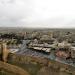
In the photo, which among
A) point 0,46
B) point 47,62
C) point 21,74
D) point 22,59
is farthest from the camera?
point 0,46

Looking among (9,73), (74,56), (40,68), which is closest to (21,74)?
(9,73)

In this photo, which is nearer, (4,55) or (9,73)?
(9,73)

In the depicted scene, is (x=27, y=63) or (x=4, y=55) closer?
(x=27, y=63)

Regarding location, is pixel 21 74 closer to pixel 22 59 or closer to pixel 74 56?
pixel 22 59

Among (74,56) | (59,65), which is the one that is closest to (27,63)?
(59,65)

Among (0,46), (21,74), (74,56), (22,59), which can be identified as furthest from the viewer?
(74,56)

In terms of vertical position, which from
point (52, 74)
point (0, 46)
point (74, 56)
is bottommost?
point (74, 56)

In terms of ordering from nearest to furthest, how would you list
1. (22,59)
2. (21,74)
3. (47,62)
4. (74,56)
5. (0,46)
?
(21,74) → (47,62) → (22,59) → (0,46) → (74,56)

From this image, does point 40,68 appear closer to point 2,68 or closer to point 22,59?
point 22,59

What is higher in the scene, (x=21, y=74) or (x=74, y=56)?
(x=21, y=74)
